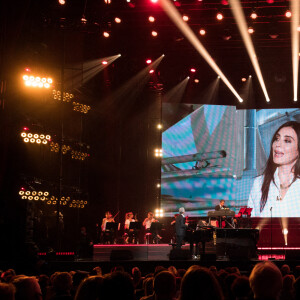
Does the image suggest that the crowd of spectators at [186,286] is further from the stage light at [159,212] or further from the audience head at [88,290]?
the stage light at [159,212]

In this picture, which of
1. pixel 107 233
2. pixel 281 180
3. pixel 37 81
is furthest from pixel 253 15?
pixel 107 233

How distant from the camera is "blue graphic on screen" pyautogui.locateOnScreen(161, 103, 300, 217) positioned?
17828 mm

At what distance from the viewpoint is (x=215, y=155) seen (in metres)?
18.1

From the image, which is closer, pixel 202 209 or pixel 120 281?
pixel 120 281

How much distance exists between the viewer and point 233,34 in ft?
49.6

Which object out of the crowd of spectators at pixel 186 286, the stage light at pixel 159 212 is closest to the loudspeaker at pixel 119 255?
the stage light at pixel 159 212

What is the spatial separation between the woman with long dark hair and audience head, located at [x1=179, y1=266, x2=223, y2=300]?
15.5 m

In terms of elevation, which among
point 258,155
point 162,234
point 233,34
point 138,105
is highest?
point 233,34

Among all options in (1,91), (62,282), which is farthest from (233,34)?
(62,282)

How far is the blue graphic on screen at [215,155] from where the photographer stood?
58.5 ft

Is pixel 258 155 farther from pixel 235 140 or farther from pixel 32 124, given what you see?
pixel 32 124

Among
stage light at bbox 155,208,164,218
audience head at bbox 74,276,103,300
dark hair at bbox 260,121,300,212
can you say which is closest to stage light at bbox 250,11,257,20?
dark hair at bbox 260,121,300,212

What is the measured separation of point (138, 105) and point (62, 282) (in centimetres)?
1529

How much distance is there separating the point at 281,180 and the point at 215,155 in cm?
263
